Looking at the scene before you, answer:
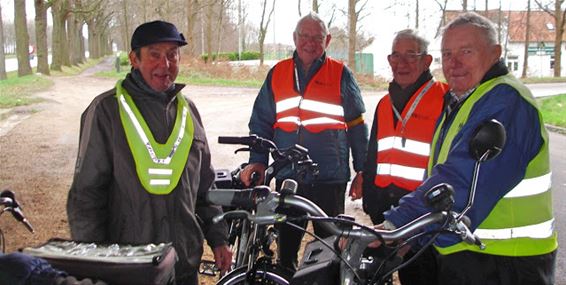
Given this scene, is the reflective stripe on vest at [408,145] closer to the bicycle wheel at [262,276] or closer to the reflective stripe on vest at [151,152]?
the bicycle wheel at [262,276]

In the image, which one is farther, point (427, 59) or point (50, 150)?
point (50, 150)

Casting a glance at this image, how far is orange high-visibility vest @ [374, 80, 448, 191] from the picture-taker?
4.01 metres

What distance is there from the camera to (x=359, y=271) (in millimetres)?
2291

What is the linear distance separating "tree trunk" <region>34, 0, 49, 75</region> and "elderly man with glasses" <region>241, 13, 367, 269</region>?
3222 centimetres

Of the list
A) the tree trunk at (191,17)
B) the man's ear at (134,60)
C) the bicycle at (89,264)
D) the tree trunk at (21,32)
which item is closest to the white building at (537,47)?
the tree trunk at (191,17)

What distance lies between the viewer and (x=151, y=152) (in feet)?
9.29

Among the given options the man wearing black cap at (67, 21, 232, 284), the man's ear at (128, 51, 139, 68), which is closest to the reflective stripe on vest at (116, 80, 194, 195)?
the man wearing black cap at (67, 21, 232, 284)

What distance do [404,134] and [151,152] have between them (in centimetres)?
188

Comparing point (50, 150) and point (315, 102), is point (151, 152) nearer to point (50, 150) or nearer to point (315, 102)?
point (315, 102)

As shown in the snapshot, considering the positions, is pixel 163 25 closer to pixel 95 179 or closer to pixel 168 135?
pixel 168 135

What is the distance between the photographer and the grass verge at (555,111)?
60.5ft

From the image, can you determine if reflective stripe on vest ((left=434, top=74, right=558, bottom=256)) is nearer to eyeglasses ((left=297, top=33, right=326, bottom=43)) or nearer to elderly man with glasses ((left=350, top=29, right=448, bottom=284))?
elderly man with glasses ((left=350, top=29, right=448, bottom=284))

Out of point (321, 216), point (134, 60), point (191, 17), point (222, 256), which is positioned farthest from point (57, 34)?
point (321, 216)

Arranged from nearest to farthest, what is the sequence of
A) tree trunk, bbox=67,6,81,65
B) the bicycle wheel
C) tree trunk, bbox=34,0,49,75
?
1. the bicycle wheel
2. tree trunk, bbox=34,0,49,75
3. tree trunk, bbox=67,6,81,65
